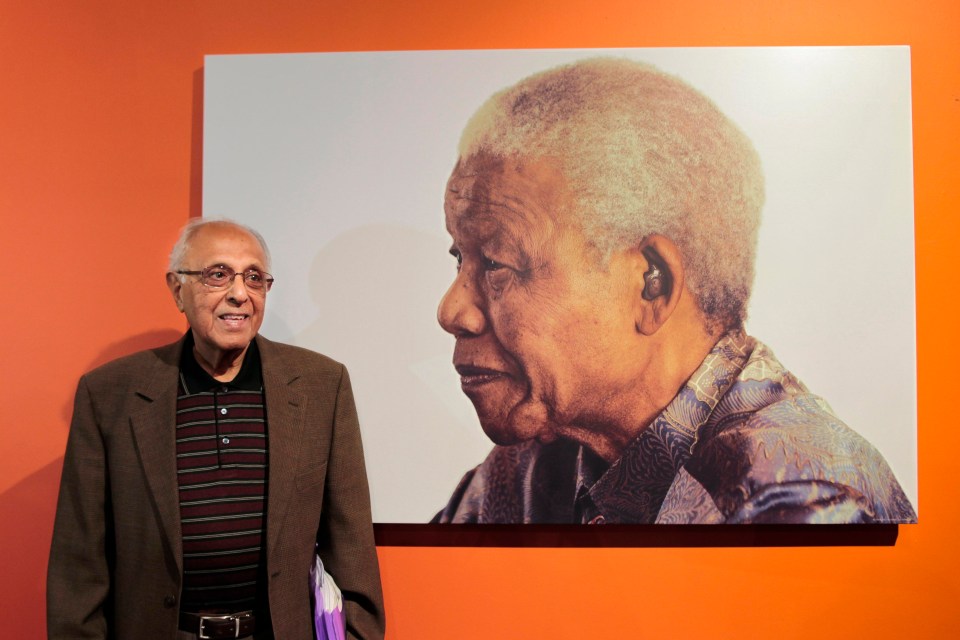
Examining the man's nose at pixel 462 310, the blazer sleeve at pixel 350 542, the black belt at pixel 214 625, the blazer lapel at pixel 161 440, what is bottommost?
the black belt at pixel 214 625

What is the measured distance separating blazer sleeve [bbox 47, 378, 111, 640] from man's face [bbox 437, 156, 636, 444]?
810 millimetres

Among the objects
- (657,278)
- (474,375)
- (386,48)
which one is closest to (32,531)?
(474,375)

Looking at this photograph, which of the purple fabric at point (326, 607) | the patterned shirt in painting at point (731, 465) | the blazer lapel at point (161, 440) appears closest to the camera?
the blazer lapel at point (161, 440)

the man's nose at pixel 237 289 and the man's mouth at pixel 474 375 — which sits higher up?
the man's nose at pixel 237 289

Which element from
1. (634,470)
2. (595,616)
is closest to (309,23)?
(634,470)

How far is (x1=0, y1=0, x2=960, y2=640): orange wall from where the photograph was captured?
179 cm

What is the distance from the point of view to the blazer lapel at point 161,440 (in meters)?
1.42

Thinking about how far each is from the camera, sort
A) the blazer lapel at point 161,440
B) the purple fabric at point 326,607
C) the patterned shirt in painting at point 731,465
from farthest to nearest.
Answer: the patterned shirt in painting at point 731,465 → the purple fabric at point 326,607 → the blazer lapel at point 161,440

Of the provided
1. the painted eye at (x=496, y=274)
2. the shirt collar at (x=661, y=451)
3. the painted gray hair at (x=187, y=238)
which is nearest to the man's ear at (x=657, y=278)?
the shirt collar at (x=661, y=451)

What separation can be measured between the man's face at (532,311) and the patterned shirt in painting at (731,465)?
103mm

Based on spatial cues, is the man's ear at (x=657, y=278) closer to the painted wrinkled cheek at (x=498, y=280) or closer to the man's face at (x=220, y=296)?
the painted wrinkled cheek at (x=498, y=280)

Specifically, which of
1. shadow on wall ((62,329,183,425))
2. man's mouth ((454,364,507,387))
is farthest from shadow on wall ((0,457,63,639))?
man's mouth ((454,364,507,387))

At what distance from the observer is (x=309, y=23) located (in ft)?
6.03

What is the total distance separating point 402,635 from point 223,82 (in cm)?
145
